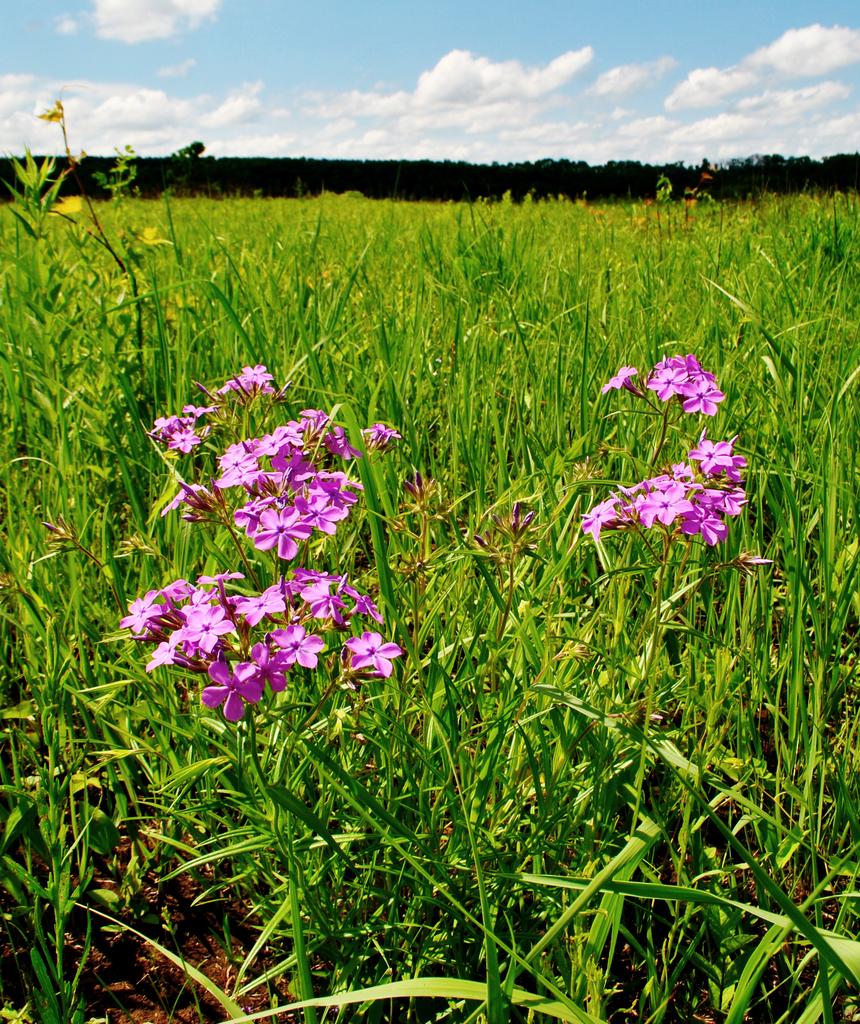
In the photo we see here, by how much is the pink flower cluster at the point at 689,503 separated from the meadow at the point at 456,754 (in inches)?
2.0

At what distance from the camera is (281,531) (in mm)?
980

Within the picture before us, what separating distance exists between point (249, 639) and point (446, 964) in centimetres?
63

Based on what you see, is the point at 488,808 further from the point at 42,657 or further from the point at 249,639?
the point at 42,657

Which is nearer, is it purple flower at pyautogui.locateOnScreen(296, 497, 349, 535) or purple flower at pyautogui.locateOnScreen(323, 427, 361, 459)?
purple flower at pyautogui.locateOnScreen(296, 497, 349, 535)

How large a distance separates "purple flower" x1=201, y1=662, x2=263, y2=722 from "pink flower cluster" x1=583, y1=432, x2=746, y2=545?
0.58 metres

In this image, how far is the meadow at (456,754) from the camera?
100cm

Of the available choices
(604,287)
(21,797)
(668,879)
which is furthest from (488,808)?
(604,287)

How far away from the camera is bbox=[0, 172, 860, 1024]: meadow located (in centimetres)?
100

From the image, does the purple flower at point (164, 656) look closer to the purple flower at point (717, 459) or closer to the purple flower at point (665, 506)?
the purple flower at point (665, 506)

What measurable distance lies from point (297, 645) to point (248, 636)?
0.11 meters

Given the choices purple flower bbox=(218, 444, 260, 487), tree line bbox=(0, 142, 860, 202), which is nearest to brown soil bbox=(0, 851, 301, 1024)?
purple flower bbox=(218, 444, 260, 487)

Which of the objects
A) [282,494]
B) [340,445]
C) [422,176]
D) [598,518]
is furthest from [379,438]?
[422,176]

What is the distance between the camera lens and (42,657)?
1.50 m

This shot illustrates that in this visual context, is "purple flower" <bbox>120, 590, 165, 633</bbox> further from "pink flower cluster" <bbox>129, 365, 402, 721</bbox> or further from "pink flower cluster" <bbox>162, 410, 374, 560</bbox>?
"pink flower cluster" <bbox>162, 410, 374, 560</bbox>
